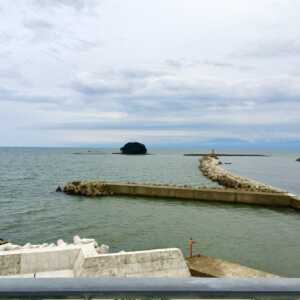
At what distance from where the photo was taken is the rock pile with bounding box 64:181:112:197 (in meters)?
32.7

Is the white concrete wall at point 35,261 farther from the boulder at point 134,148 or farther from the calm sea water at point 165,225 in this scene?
the boulder at point 134,148

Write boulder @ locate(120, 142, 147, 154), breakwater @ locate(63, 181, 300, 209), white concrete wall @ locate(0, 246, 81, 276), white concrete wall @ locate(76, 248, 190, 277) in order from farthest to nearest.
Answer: boulder @ locate(120, 142, 147, 154)
breakwater @ locate(63, 181, 300, 209)
white concrete wall @ locate(0, 246, 81, 276)
white concrete wall @ locate(76, 248, 190, 277)

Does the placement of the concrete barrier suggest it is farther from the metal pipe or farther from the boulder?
the boulder

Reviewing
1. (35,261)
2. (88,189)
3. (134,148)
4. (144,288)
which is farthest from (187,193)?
(134,148)

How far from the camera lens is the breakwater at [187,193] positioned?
90.7ft

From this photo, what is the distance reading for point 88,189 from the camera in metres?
33.1

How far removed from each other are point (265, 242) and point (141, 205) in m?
12.3

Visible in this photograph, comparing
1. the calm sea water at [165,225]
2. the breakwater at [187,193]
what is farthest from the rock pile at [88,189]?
the calm sea water at [165,225]

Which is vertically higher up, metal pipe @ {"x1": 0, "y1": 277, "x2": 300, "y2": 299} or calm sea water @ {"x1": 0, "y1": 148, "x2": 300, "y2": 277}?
metal pipe @ {"x1": 0, "y1": 277, "x2": 300, "y2": 299}

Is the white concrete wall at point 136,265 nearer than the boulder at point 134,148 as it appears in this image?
Yes

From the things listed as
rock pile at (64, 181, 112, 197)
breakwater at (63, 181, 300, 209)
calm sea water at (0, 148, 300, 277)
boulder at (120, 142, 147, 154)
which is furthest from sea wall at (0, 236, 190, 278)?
boulder at (120, 142, 147, 154)

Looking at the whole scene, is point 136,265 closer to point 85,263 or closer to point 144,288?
point 85,263

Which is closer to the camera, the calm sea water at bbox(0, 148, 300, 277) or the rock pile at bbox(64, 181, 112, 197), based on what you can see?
the calm sea water at bbox(0, 148, 300, 277)

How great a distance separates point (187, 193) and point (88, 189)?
364 inches
